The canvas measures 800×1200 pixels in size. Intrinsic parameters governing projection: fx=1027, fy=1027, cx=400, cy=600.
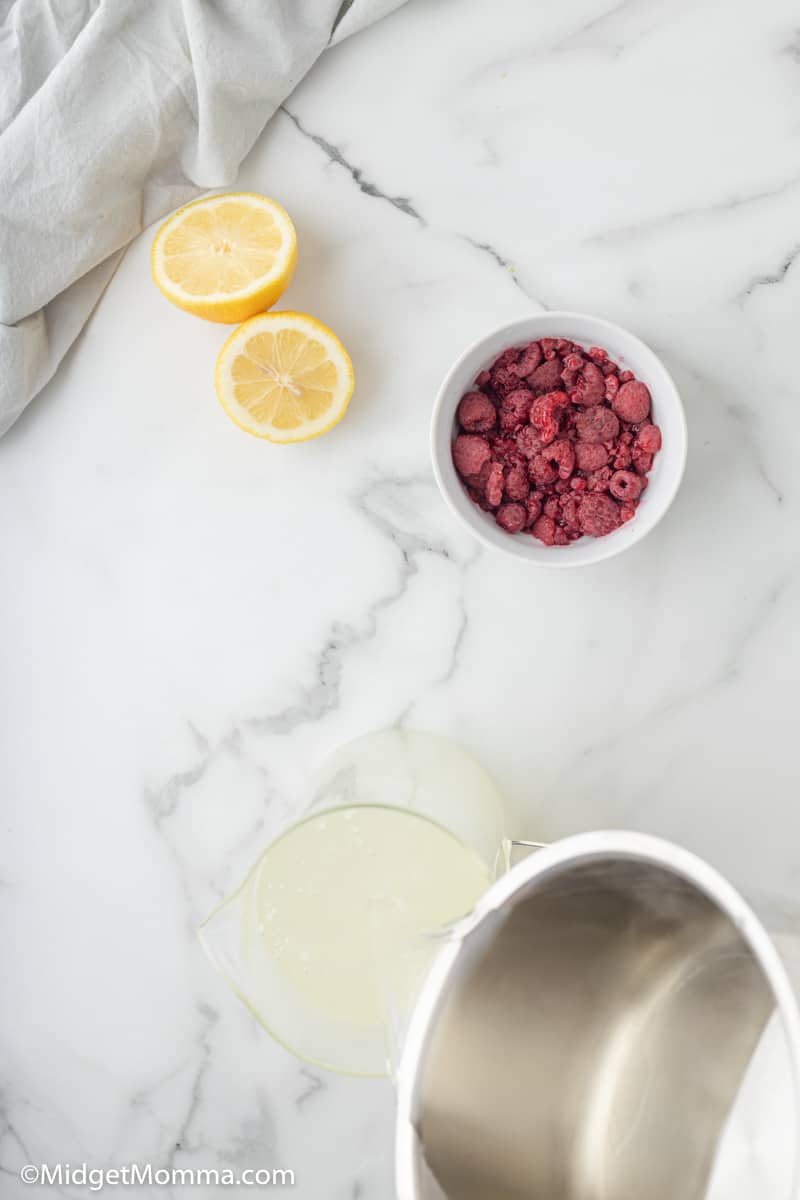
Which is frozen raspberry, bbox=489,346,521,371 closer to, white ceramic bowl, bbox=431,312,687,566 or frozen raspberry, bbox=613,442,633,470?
white ceramic bowl, bbox=431,312,687,566

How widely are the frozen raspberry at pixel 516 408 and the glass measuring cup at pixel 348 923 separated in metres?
0.37

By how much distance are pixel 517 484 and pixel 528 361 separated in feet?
0.36

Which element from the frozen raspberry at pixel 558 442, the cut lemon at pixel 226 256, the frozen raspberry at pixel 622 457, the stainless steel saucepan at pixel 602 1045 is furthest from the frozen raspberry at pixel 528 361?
the stainless steel saucepan at pixel 602 1045

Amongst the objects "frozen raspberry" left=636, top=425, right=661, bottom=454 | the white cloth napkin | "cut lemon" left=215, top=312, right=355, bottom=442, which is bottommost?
"frozen raspberry" left=636, top=425, right=661, bottom=454

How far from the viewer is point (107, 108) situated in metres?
0.96

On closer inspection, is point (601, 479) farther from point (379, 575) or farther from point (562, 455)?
point (379, 575)

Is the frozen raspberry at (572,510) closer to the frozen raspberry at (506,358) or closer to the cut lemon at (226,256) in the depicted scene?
the frozen raspberry at (506,358)

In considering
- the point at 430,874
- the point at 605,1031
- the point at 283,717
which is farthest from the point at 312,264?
the point at 605,1031

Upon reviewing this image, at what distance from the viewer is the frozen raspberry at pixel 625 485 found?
0.90 metres

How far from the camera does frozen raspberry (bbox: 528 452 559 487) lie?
0.90 meters

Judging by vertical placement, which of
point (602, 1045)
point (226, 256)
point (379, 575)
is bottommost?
point (602, 1045)

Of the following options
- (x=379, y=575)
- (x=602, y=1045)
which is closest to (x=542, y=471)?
(x=379, y=575)

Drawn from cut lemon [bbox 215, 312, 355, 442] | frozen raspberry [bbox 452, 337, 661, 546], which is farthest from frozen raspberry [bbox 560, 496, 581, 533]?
cut lemon [bbox 215, 312, 355, 442]

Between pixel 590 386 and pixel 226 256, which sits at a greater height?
pixel 226 256
